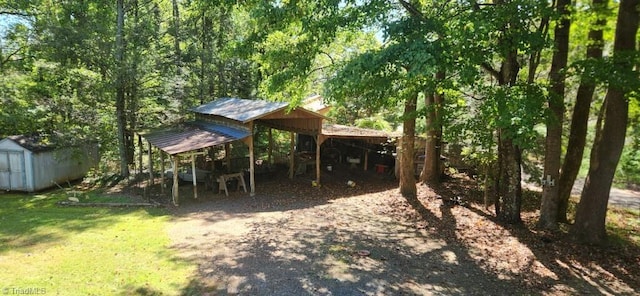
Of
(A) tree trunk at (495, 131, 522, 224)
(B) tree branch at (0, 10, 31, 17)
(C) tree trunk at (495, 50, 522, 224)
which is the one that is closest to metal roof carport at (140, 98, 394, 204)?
(C) tree trunk at (495, 50, 522, 224)

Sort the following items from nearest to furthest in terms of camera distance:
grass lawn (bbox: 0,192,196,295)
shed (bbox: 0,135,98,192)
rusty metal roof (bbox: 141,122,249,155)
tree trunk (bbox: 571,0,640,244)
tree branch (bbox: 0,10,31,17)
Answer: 1. grass lawn (bbox: 0,192,196,295)
2. tree trunk (bbox: 571,0,640,244)
3. rusty metal roof (bbox: 141,122,249,155)
4. shed (bbox: 0,135,98,192)
5. tree branch (bbox: 0,10,31,17)

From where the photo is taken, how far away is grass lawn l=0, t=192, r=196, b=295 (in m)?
6.04

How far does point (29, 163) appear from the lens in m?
14.1

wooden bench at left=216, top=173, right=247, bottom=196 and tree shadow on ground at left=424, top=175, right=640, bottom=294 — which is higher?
wooden bench at left=216, top=173, right=247, bottom=196

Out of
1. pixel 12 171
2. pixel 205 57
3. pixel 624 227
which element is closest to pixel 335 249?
pixel 624 227

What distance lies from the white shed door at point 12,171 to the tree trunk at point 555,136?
17.9m

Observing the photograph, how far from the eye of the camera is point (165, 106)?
56.3ft

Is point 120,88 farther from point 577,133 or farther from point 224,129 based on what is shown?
point 577,133

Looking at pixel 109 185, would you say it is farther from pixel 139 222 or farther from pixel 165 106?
pixel 139 222

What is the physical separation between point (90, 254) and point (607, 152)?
11142 millimetres

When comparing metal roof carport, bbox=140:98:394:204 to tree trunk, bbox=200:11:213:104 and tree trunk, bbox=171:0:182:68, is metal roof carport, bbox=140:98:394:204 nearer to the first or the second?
tree trunk, bbox=200:11:213:104

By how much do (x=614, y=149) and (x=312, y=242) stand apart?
689 cm

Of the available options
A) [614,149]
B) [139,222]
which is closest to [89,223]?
[139,222]

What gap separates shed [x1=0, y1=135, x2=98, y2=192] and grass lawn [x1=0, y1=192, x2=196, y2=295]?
10.5 feet
